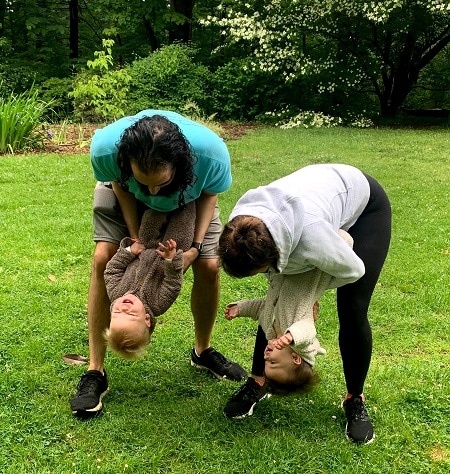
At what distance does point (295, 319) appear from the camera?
2334 mm

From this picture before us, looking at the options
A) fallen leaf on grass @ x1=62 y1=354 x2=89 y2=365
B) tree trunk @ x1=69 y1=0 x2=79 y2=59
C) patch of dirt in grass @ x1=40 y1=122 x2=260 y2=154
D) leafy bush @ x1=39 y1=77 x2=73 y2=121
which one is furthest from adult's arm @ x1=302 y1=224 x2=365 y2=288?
tree trunk @ x1=69 y1=0 x2=79 y2=59

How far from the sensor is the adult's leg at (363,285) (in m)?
2.46

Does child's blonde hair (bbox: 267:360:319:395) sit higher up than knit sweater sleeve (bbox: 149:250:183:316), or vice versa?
knit sweater sleeve (bbox: 149:250:183:316)

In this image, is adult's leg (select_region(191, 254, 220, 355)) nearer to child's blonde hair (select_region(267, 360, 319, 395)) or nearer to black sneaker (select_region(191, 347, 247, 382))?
black sneaker (select_region(191, 347, 247, 382))

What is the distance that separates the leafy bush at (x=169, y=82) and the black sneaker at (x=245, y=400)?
1097 centimetres

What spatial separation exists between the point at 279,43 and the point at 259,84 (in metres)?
1.19

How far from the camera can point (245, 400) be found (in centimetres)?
280

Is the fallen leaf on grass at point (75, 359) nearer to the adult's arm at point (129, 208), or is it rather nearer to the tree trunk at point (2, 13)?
the adult's arm at point (129, 208)

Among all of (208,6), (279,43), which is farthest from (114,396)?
(208,6)

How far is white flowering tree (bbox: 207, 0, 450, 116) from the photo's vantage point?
13.8 metres

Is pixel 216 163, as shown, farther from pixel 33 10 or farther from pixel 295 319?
pixel 33 10

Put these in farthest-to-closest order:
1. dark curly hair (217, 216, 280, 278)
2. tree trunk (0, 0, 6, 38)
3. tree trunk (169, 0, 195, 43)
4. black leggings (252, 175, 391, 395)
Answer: tree trunk (0, 0, 6, 38) → tree trunk (169, 0, 195, 43) → black leggings (252, 175, 391, 395) → dark curly hair (217, 216, 280, 278)

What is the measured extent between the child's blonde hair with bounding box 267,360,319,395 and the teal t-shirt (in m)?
0.94

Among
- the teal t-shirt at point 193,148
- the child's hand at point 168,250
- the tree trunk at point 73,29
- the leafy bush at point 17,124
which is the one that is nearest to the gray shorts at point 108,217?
the teal t-shirt at point 193,148
